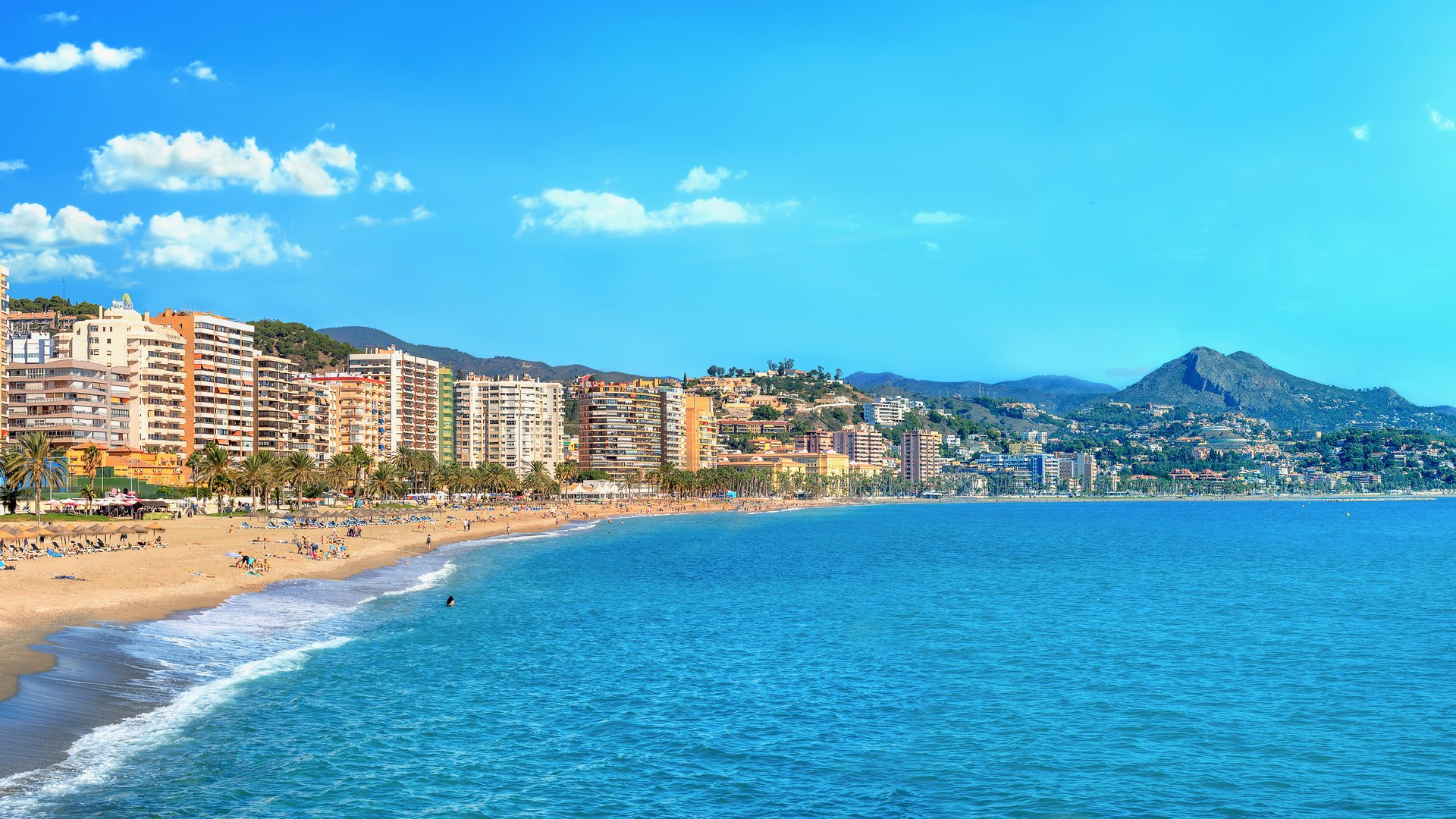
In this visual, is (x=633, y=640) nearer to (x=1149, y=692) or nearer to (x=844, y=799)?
(x=1149, y=692)

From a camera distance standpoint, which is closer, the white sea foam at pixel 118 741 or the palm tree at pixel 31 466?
the white sea foam at pixel 118 741

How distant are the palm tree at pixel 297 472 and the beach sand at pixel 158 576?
19144 millimetres

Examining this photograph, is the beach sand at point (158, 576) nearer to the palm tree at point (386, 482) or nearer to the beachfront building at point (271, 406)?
the palm tree at point (386, 482)

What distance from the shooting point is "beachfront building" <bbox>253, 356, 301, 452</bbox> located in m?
135

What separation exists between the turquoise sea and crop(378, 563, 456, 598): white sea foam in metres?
0.62

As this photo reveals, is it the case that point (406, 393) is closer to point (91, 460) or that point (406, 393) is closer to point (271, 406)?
point (271, 406)

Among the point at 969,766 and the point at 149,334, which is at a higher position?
the point at 149,334

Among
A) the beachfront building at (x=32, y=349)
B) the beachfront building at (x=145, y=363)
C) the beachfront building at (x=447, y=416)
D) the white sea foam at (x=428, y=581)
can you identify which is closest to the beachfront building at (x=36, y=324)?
the beachfront building at (x=32, y=349)

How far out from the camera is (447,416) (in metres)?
195

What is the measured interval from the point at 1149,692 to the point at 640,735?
40.7ft

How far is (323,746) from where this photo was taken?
2181cm

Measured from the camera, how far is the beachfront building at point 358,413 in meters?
158

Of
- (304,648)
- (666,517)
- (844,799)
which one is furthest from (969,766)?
(666,517)

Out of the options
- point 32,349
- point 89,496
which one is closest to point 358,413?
point 32,349
